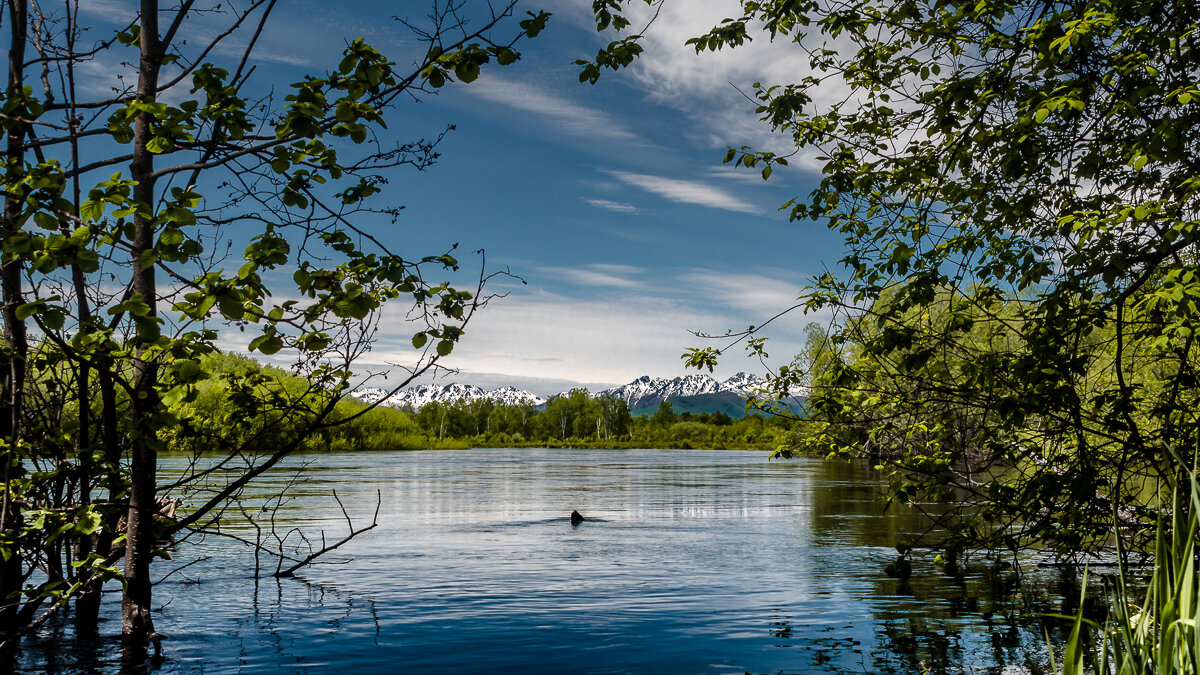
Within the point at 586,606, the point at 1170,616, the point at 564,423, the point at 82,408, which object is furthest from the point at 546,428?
the point at 1170,616

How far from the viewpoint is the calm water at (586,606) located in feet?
29.7

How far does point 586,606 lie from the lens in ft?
39.1

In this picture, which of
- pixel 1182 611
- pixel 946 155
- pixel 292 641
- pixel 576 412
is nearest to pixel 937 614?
pixel 946 155

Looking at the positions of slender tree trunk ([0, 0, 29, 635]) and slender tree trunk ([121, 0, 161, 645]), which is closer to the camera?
slender tree trunk ([121, 0, 161, 645])

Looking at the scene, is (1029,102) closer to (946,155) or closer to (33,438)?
(946,155)

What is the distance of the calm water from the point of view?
9.05 metres

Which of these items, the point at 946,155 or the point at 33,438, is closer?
the point at 33,438

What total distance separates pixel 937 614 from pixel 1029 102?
7.30 metres

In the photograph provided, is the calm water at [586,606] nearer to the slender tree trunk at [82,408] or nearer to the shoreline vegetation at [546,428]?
the slender tree trunk at [82,408]

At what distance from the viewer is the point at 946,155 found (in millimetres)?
8539

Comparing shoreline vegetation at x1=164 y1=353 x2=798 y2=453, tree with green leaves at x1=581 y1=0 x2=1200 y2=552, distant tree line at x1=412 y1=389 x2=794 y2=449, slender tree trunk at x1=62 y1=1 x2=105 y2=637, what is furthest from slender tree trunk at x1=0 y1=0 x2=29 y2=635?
distant tree line at x1=412 y1=389 x2=794 y2=449

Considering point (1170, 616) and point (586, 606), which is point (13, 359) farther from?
point (1170, 616)

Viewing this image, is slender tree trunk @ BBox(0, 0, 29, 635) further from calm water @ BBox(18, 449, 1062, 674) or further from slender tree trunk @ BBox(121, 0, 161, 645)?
calm water @ BBox(18, 449, 1062, 674)

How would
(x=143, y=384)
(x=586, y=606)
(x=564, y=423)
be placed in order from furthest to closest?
(x=564, y=423), (x=586, y=606), (x=143, y=384)
